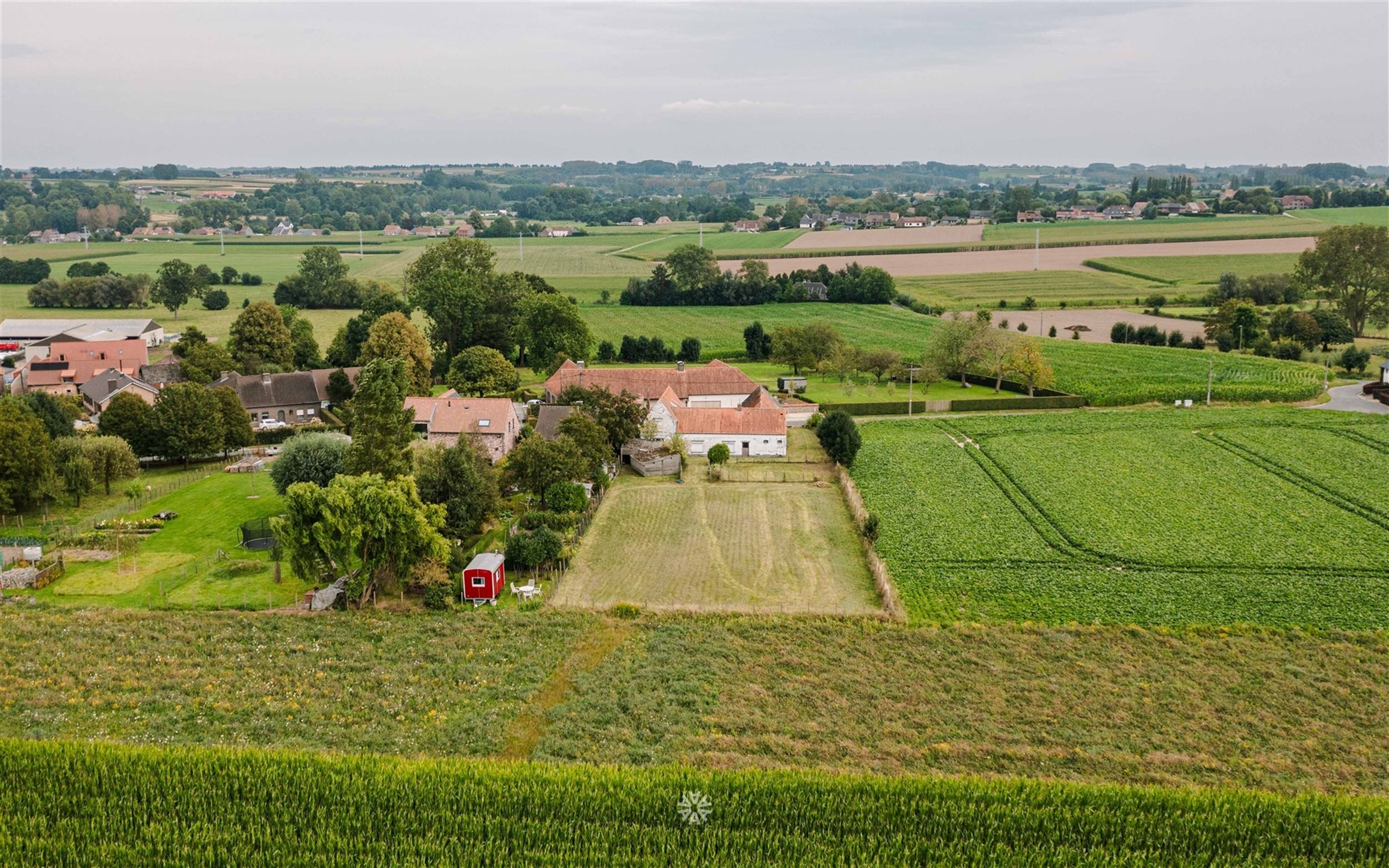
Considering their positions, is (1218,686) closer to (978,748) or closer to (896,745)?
(978,748)

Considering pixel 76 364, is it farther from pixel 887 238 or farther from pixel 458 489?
pixel 887 238

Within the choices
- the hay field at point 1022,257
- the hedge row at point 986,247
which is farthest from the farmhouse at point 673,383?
the hedge row at point 986,247

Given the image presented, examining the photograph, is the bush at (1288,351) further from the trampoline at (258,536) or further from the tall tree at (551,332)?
the trampoline at (258,536)

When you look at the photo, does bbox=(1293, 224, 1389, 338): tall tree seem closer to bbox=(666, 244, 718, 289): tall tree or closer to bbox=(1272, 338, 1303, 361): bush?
bbox=(1272, 338, 1303, 361): bush

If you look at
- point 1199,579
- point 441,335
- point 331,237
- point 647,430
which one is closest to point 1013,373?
point 647,430

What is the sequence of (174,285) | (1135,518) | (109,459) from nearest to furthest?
1. (1135,518)
2. (109,459)
3. (174,285)

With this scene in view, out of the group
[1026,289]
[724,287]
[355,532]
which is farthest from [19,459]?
[1026,289]
